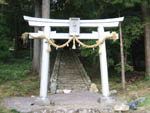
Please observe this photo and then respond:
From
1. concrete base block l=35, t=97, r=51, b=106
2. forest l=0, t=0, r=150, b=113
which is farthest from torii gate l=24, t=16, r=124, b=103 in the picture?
forest l=0, t=0, r=150, b=113

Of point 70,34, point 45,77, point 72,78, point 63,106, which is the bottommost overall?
point 63,106

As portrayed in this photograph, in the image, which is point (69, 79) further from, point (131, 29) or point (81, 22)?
point (81, 22)

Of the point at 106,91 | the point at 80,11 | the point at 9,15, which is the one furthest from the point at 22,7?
the point at 106,91

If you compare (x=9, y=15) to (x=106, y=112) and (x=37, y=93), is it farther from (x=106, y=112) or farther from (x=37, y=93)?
(x=106, y=112)

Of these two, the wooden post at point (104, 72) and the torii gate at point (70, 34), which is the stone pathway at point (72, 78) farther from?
the torii gate at point (70, 34)

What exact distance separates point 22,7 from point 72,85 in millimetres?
10567

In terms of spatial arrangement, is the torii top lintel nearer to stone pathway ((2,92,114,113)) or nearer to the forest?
the forest

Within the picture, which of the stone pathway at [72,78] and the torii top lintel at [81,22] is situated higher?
the torii top lintel at [81,22]

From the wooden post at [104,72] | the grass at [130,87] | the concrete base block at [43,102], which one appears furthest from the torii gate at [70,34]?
the grass at [130,87]

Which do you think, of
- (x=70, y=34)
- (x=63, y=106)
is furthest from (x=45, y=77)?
(x=70, y=34)

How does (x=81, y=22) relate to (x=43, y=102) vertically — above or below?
above

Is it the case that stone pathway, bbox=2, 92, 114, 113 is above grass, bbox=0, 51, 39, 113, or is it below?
below

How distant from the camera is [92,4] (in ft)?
36.9

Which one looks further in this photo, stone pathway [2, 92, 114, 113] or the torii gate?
the torii gate
